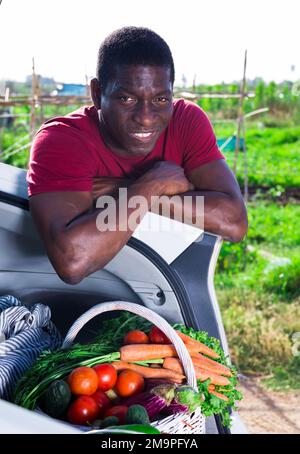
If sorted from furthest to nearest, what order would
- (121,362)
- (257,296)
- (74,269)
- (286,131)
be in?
(286,131) → (257,296) → (74,269) → (121,362)

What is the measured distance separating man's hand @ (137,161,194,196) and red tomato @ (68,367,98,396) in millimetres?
735

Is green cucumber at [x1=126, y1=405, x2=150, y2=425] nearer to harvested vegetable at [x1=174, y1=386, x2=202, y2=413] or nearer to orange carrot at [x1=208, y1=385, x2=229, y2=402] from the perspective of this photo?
harvested vegetable at [x1=174, y1=386, x2=202, y2=413]

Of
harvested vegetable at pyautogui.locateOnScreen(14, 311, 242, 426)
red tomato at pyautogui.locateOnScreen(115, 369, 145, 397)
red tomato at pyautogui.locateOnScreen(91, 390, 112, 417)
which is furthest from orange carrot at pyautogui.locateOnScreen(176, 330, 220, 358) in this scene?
red tomato at pyautogui.locateOnScreen(91, 390, 112, 417)

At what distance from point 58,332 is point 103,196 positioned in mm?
519

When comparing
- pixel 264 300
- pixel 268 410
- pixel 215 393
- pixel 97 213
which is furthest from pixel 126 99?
pixel 264 300

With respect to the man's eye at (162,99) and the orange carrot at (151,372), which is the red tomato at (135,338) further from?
the man's eye at (162,99)

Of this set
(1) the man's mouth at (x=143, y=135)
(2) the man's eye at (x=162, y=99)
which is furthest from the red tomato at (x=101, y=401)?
(2) the man's eye at (x=162, y=99)

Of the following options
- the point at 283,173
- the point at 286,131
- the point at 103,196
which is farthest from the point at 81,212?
the point at 286,131

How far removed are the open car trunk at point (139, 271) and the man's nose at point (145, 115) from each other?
0.32m

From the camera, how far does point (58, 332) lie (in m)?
2.48

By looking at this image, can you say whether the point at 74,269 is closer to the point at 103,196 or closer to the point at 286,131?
the point at 103,196

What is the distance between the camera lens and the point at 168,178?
2443mm

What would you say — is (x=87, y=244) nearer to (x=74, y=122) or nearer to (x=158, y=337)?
(x=158, y=337)
